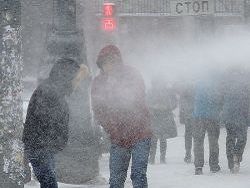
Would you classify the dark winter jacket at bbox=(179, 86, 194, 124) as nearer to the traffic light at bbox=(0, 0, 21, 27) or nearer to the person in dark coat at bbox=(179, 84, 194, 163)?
the person in dark coat at bbox=(179, 84, 194, 163)

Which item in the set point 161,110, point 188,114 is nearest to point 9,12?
point 161,110

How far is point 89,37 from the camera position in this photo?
27406 millimetres

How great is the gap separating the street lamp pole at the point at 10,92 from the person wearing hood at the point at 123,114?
951 millimetres

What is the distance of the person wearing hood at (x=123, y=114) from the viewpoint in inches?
243

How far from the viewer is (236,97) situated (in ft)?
30.3

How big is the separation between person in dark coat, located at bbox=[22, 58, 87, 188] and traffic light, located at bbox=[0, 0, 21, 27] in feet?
2.03

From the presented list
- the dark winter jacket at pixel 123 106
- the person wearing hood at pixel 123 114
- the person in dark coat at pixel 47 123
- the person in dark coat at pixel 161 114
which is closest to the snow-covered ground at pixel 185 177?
the person in dark coat at pixel 161 114

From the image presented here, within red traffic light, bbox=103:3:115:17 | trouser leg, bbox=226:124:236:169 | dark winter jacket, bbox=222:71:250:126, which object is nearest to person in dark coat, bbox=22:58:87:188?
dark winter jacket, bbox=222:71:250:126

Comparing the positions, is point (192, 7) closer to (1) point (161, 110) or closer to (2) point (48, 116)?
(1) point (161, 110)

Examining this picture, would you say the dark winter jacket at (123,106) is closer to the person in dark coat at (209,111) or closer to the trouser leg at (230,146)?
the person in dark coat at (209,111)

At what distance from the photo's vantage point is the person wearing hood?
20.3 ft

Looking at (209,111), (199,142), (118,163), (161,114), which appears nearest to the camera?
(118,163)

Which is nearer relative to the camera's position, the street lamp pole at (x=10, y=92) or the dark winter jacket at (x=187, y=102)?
the street lamp pole at (x=10, y=92)

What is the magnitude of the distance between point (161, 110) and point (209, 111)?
1644mm
